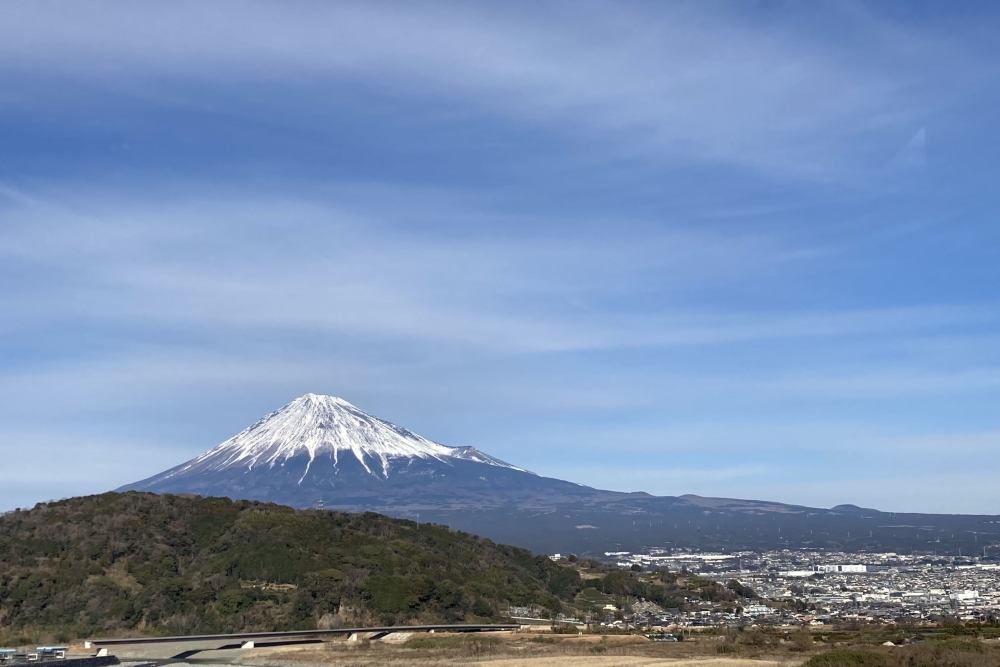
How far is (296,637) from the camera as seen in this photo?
65.8 meters

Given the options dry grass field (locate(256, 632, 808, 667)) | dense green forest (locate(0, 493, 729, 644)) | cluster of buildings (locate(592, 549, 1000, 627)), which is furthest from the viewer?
cluster of buildings (locate(592, 549, 1000, 627))

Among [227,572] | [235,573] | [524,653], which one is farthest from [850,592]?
[524,653]

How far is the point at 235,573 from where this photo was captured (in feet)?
275

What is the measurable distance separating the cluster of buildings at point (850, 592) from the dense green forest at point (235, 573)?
10189 millimetres

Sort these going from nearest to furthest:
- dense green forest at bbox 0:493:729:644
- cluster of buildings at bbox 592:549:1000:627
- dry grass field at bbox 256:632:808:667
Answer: dry grass field at bbox 256:632:808:667
dense green forest at bbox 0:493:729:644
cluster of buildings at bbox 592:549:1000:627


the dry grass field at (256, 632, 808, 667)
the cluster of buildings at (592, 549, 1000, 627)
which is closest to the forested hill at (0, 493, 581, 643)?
the cluster of buildings at (592, 549, 1000, 627)

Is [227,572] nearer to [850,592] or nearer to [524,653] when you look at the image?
[524,653]

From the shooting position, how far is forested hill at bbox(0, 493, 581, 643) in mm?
75312

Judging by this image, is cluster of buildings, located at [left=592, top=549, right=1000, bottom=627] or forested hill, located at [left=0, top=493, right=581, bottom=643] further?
cluster of buildings, located at [left=592, top=549, right=1000, bottom=627]

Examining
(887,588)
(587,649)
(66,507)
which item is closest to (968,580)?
(887,588)

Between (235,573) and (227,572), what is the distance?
65 centimetres

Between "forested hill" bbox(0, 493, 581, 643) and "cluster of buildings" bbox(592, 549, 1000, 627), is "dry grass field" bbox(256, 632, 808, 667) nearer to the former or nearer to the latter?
"forested hill" bbox(0, 493, 581, 643)

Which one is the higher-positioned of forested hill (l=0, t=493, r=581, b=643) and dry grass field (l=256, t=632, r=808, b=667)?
forested hill (l=0, t=493, r=581, b=643)

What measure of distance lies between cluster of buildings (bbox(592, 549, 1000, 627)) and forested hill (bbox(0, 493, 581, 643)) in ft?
50.9
